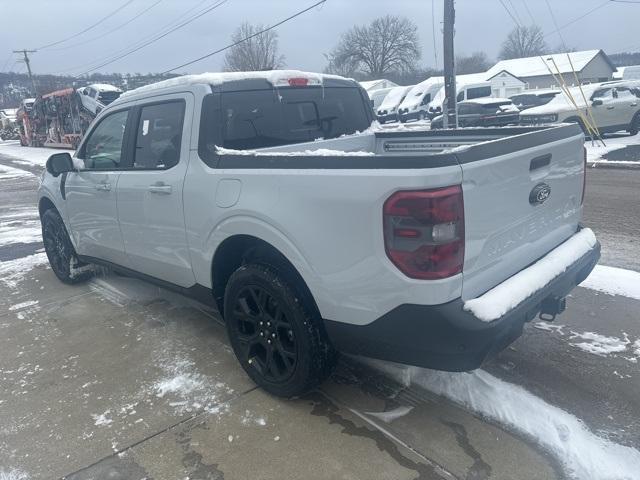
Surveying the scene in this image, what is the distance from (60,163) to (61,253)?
1.38 meters

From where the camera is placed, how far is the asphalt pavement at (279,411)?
2.63 metres

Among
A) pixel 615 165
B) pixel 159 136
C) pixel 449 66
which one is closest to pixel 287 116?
pixel 159 136

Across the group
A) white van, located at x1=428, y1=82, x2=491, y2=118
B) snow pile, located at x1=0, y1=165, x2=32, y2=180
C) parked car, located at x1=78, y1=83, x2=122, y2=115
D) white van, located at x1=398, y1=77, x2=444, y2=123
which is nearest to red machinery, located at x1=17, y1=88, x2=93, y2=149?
parked car, located at x1=78, y1=83, x2=122, y2=115

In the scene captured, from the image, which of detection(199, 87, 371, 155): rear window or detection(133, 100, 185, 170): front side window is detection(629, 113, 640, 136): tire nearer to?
detection(199, 87, 371, 155): rear window

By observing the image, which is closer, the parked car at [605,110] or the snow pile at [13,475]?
the snow pile at [13,475]

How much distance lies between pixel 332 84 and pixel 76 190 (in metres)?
2.48

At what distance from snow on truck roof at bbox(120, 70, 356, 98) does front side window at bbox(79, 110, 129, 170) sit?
0.85 feet

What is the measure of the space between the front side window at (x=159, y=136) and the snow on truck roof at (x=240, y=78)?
0.15m

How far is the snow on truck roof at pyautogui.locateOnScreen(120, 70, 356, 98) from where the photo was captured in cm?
349

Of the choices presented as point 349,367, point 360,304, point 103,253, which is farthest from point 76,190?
point 360,304

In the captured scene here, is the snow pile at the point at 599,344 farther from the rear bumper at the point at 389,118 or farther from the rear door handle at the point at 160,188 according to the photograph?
the rear bumper at the point at 389,118

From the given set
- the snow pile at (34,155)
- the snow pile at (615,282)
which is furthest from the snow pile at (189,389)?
the snow pile at (34,155)

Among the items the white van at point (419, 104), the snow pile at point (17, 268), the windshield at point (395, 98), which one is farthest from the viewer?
the windshield at point (395, 98)

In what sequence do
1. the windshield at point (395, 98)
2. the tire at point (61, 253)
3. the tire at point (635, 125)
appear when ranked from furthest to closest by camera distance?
the windshield at point (395, 98)
the tire at point (635, 125)
the tire at point (61, 253)
